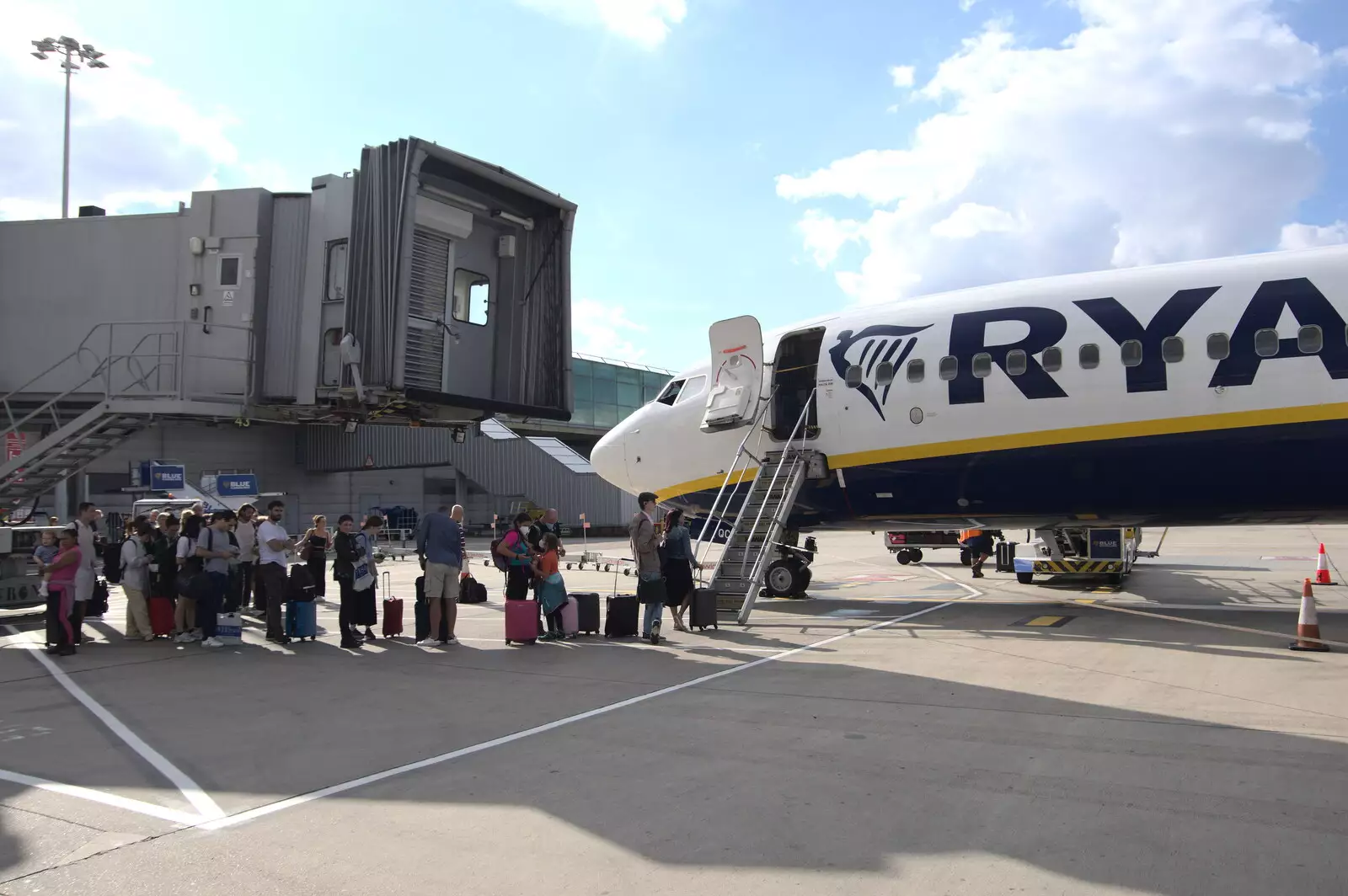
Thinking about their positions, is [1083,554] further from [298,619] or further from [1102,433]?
[298,619]

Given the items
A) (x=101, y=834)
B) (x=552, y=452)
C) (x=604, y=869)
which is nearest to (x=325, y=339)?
(x=101, y=834)

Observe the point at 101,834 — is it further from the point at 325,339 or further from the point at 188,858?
the point at 325,339

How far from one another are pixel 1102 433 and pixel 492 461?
131ft

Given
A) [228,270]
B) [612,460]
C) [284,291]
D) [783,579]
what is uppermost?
[228,270]

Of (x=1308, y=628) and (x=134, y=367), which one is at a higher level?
(x=134, y=367)

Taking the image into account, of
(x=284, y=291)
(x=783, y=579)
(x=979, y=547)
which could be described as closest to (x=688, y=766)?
(x=783, y=579)

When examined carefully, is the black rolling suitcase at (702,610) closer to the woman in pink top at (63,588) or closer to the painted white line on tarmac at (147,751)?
the painted white line on tarmac at (147,751)

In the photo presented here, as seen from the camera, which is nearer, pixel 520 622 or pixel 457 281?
pixel 520 622

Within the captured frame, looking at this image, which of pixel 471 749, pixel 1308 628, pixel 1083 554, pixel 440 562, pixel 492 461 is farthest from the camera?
pixel 492 461

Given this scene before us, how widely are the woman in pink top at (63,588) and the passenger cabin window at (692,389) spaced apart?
Answer: 9166 millimetres

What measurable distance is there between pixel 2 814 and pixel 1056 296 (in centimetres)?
1287

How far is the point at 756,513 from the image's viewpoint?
14664 mm

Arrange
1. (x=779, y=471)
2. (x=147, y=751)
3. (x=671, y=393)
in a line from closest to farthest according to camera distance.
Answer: (x=147, y=751) < (x=779, y=471) < (x=671, y=393)

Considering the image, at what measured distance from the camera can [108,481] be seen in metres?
39.0
